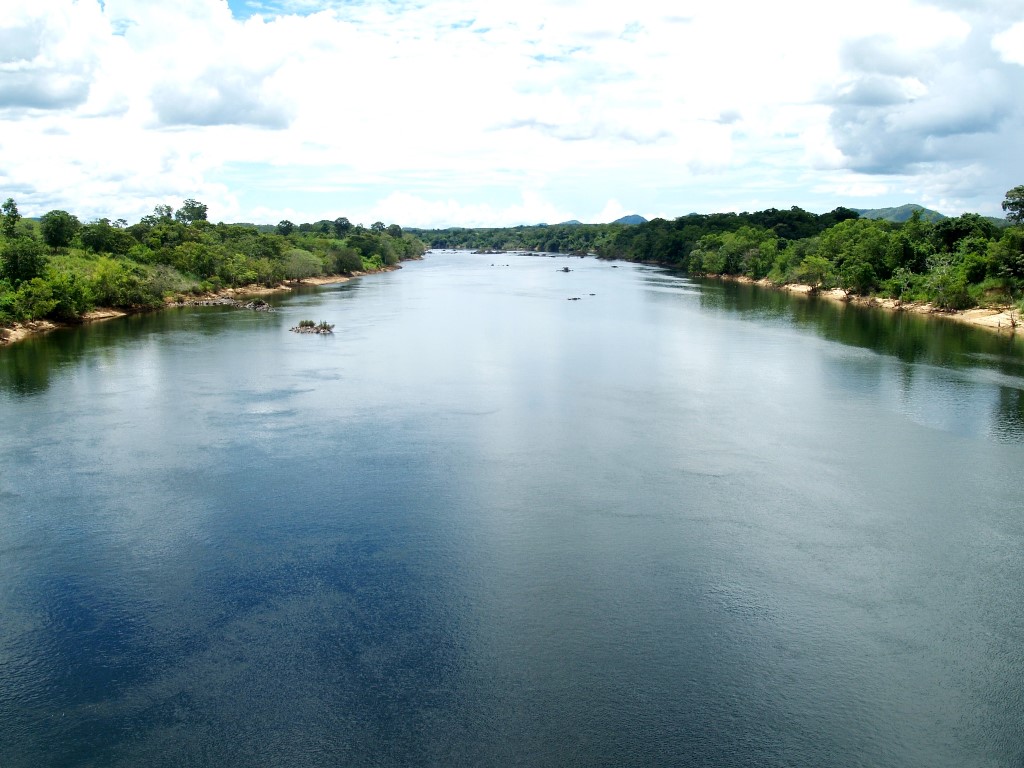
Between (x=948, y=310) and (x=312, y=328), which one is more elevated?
(x=948, y=310)

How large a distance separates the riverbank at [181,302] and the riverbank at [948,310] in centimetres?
5407

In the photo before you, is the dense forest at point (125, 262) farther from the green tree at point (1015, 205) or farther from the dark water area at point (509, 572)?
the green tree at point (1015, 205)

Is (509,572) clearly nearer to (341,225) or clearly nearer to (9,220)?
(9,220)

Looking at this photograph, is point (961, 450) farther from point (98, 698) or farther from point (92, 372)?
point (92, 372)

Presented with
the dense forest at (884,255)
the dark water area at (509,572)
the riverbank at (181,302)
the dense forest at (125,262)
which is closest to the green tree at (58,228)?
the dense forest at (125,262)

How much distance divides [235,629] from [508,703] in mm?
5335

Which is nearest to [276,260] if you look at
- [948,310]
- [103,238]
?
[103,238]

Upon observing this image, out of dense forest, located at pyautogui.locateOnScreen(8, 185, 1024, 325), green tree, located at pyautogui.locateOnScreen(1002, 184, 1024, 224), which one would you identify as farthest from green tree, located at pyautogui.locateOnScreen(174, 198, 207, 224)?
green tree, located at pyautogui.locateOnScreen(1002, 184, 1024, 224)

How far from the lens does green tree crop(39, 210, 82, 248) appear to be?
5612 centimetres

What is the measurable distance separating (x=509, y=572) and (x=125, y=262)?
55.1 metres

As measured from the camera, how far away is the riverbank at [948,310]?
1919 inches

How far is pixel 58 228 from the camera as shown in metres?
57.0

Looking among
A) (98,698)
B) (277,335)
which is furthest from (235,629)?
(277,335)

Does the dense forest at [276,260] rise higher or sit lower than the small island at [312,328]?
higher
